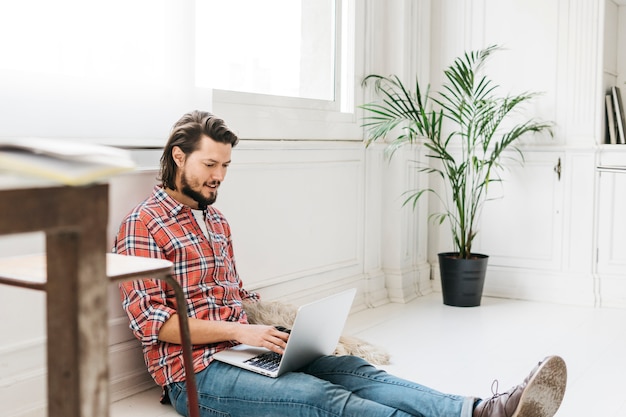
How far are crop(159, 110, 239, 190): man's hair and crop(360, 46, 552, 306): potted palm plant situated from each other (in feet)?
5.49

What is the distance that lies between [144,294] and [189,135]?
1.61 feet

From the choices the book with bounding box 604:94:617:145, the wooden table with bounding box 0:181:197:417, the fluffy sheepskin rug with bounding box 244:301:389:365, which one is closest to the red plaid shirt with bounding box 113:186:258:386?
the fluffy sheepskin rug with bounding box 244:301:389:365

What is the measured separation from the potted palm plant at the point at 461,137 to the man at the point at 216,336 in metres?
1.73

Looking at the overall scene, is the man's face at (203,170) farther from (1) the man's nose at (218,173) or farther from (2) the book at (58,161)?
(2) the book at (58,161)

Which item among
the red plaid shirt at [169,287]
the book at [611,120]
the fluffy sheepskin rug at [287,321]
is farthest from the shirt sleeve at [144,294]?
the book at [611,120]

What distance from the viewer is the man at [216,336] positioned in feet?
6.64

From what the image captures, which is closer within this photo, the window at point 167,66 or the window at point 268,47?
the window at point 167,66

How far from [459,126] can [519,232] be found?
70 centimetres

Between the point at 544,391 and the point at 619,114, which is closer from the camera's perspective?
the point at 544,391

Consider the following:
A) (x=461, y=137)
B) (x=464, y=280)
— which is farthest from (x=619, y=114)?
(x=464, y=280)

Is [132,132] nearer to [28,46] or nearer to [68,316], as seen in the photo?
[28,46]

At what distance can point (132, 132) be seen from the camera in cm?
256

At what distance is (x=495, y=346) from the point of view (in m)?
3.36

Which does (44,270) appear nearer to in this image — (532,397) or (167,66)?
(532,397)
